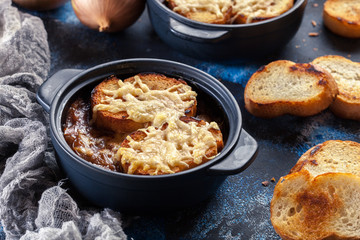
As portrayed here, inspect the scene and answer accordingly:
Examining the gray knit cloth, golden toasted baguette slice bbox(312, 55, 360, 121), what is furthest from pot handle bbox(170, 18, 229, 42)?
the gray knit cloth

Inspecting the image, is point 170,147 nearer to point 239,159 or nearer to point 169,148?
point 169,148

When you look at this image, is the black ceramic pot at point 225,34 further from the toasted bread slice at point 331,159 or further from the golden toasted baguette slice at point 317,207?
the golden toasted baguette slice at point 317,207

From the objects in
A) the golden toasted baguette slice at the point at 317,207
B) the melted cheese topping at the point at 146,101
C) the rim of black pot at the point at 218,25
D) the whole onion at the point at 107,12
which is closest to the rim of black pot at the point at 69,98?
the melted cheese topping at the point at 146,101

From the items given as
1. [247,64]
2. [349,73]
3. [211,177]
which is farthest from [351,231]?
[247,64]

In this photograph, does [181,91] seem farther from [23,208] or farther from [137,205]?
[23,208]

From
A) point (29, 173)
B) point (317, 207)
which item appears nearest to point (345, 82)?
point (317, 207)

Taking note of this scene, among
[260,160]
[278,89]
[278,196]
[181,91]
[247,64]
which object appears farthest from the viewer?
[247,64]
